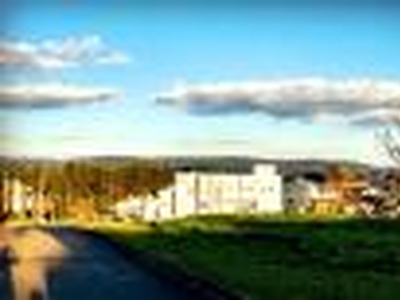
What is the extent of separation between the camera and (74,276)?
84.7ft

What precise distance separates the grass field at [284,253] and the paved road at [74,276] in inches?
37.8

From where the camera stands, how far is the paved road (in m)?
21.7

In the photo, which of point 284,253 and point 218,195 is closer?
point 284,253

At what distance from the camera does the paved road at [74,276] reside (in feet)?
71.2

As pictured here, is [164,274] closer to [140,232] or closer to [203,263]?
[203,263]

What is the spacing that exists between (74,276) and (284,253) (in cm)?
894

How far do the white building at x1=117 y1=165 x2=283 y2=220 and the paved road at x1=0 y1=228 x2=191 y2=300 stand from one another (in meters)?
2.63

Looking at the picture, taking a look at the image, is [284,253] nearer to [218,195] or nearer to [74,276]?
[218,195]

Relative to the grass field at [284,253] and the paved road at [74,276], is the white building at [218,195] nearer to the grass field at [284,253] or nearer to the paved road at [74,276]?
the grass field at [284,253]

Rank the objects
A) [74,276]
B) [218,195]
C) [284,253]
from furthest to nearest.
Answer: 1. [218,195]
2. [284,253]
3. [74,276]

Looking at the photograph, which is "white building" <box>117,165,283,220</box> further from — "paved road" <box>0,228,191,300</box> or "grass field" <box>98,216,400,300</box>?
"paved road" <box>0,228,191,300</box>

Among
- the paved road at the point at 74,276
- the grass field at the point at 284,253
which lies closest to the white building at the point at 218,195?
the grass field at the point at 284,253

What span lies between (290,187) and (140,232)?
14.1 metres

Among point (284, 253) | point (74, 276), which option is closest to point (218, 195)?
point (284, 253)
